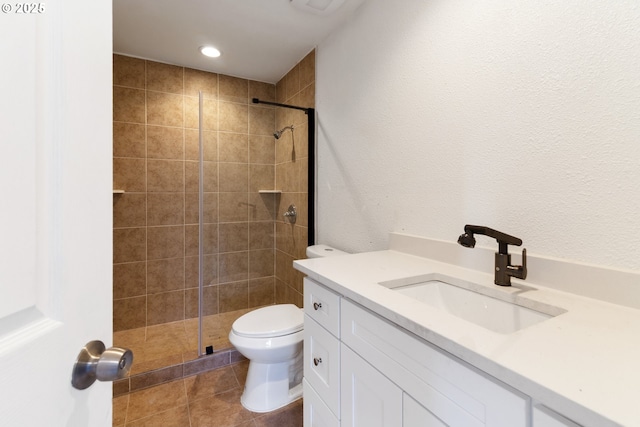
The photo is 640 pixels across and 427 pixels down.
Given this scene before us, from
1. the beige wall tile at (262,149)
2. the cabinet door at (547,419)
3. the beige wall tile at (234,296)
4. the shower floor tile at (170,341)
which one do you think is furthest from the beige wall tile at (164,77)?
the cabinet door at (547,419)

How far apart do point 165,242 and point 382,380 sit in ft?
7.45

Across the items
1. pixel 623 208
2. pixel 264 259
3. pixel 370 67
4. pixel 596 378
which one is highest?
pixel 370 67

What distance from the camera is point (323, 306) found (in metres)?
1.00

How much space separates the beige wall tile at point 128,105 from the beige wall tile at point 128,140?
0.16ft

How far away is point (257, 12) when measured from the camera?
5.55 feet

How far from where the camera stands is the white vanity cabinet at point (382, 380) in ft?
1.65

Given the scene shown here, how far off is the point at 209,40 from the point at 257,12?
517 millimetres

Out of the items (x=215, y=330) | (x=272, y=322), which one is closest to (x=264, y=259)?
(x=215, y=330)

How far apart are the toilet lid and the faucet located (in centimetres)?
110
